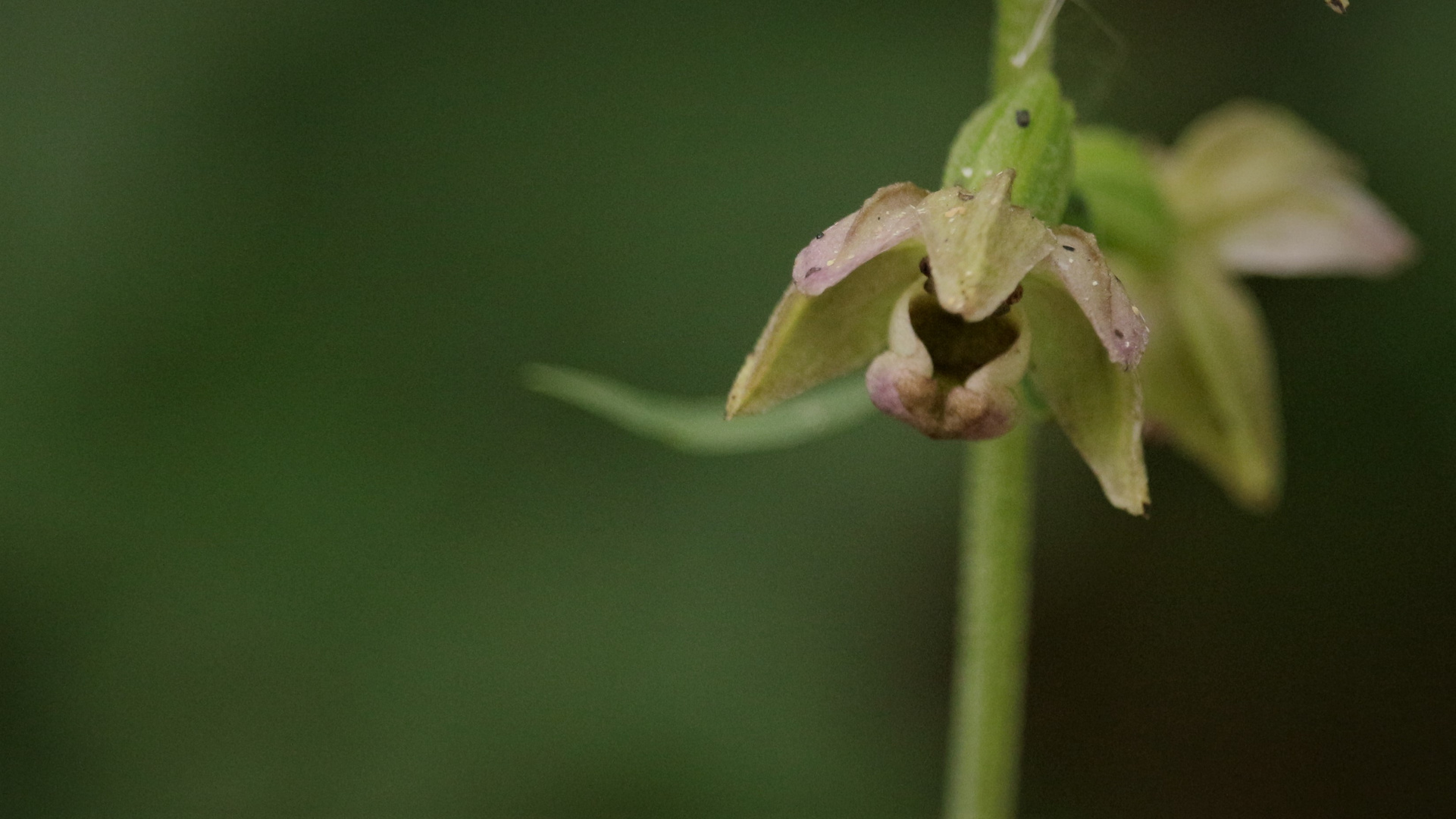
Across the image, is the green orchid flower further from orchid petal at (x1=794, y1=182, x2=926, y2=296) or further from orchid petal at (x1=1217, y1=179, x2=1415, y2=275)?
orchid petal at (x1=1217, y1=179, x2=1415, y2=275)

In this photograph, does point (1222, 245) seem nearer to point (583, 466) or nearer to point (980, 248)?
point (980, 248)

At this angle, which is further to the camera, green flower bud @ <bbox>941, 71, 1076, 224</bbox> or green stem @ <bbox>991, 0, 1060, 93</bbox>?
green stem @ <bbox>991, 0, 1060, 93</bbox>

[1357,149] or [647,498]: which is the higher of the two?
[1357,149]

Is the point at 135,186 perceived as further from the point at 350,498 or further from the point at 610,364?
the point at 610,364

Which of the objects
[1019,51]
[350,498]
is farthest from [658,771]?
[1019,51]

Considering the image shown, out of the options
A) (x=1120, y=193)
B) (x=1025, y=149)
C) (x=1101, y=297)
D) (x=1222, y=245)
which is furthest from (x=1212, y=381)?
(x=1101, y=297)

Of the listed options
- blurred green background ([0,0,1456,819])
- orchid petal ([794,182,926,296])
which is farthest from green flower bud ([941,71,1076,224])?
blurred green background ([0,0,1456,819])
